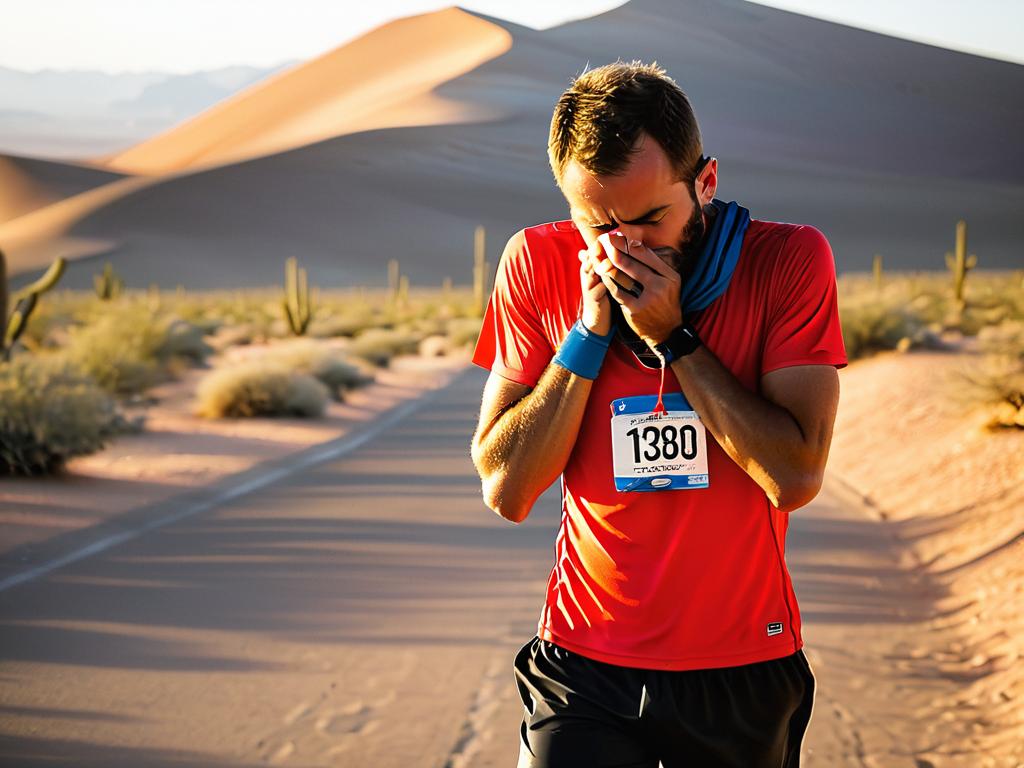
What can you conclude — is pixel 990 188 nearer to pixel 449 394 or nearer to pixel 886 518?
pixel 449 394

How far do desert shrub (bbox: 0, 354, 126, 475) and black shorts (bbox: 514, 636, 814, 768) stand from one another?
1175cm

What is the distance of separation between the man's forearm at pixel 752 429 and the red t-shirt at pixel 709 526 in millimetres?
90

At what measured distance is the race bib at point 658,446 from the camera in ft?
9.34

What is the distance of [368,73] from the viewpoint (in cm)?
15338

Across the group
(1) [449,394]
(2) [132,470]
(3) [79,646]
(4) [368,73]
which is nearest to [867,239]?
(4) [368,73]

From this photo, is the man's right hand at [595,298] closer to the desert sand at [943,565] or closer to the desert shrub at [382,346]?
the desert sand at [943,565]

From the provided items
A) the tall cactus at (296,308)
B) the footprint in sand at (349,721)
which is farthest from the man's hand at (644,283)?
the tall cactus at (296,308)

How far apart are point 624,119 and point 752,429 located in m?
0.64

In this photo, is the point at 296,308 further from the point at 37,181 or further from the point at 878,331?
the point at 37,181

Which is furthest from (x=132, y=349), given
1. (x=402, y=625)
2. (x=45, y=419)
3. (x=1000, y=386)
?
(x=402, y=625)

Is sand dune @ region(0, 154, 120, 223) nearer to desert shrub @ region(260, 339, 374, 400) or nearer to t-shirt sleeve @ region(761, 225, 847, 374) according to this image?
desert shrub @ region(260, 339, 374, 400)

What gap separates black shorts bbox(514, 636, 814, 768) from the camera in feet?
9.53

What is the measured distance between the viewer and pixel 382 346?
33.8 m

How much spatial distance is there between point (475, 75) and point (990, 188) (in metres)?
47.9
